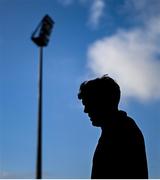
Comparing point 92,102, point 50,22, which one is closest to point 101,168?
point 92,102

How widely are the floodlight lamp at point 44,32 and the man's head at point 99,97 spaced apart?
9.77 metres

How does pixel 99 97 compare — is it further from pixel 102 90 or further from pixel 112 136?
pixel 112 136

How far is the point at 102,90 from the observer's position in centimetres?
284

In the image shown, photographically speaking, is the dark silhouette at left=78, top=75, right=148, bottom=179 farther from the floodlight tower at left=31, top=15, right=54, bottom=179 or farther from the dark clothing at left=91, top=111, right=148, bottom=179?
the floodlight tower at left=31, top=15, right=54, bottom=179

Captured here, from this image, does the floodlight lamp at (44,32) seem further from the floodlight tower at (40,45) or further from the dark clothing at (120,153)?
the dark clothing at (120,153)

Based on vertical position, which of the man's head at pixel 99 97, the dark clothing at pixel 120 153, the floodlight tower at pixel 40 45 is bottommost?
the dark clothing at pixel 120 153

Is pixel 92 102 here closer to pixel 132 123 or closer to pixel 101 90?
pixel 101 90

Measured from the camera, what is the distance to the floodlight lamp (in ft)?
41.3

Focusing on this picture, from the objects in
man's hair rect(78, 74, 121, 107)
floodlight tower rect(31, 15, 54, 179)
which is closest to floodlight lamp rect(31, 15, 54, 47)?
floodlight tower rect(31, 15, 54, 179)

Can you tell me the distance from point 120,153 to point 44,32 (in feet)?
36.2

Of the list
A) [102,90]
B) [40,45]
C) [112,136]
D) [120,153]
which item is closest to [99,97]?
[102,90]

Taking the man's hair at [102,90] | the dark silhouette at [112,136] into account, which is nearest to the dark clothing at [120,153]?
the dark silhouette at [112,136]

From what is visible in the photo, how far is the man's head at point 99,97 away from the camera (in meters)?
2.76

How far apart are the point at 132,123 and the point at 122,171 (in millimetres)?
350
